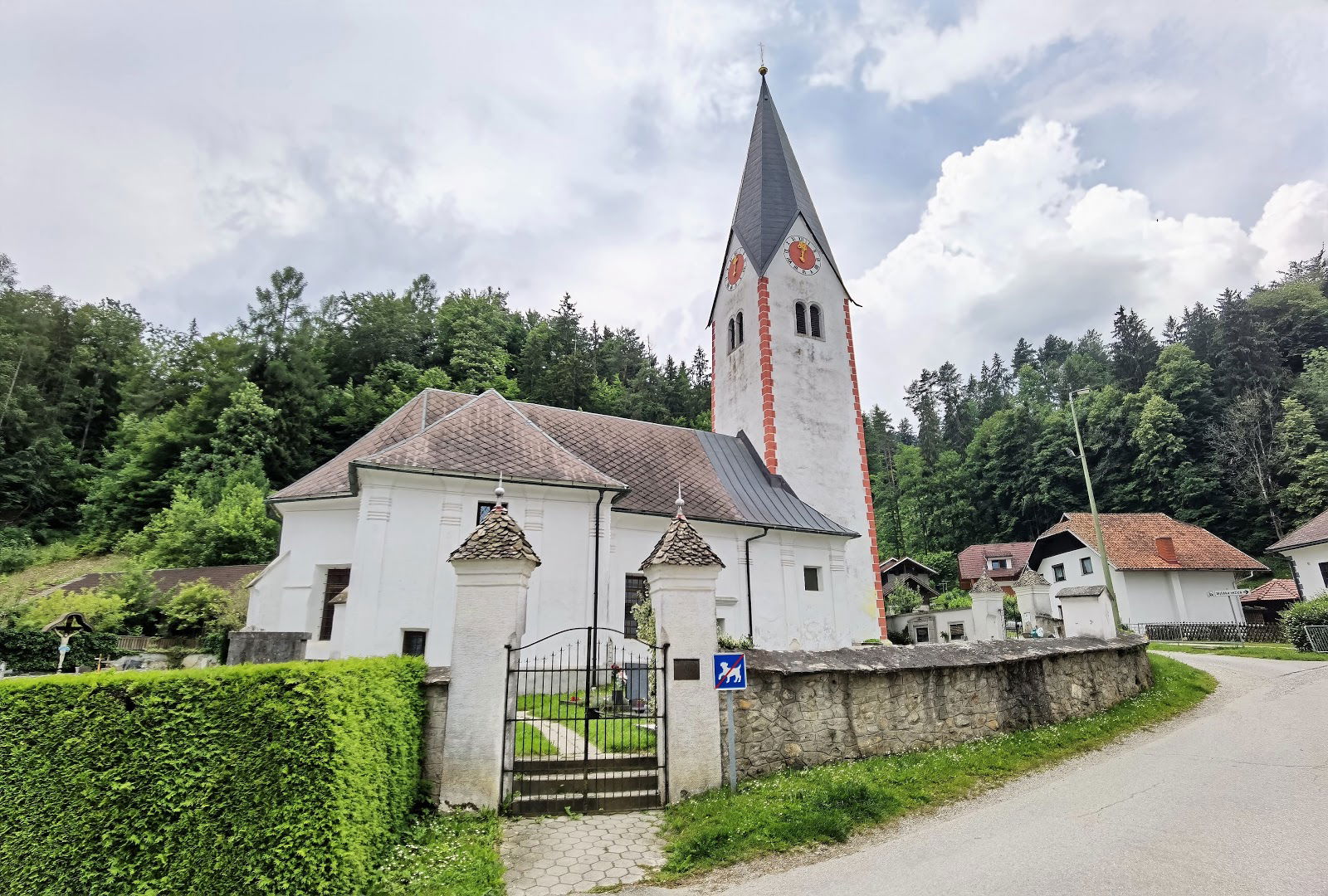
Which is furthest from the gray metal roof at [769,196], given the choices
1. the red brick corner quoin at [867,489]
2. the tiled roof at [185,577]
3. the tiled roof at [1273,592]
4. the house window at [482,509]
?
the tiled roof at [1273,592]

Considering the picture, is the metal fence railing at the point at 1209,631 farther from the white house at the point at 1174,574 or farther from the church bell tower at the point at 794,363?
the church bell tower at the point at 794,363

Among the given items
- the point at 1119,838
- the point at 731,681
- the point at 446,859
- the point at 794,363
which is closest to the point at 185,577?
the point at 794,363

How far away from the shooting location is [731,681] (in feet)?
26.9

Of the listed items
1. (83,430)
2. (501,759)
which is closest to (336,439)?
(83,430)

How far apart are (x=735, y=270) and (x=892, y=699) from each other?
2095 cm

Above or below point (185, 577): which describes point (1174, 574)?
above

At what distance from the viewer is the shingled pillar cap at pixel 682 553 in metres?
8.80

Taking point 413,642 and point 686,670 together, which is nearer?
point 686,670

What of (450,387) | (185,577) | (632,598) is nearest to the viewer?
(632,598)

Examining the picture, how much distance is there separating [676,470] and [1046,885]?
16.4 metres

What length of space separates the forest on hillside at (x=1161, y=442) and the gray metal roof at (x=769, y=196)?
23.4 m

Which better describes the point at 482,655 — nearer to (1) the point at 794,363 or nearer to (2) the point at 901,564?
(1) the point at 794,363

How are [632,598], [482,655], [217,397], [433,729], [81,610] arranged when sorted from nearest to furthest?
[433,729], [482,655], [632,598], [81,610], [217,397]

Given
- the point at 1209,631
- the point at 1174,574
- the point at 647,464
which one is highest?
the point at 647,464
